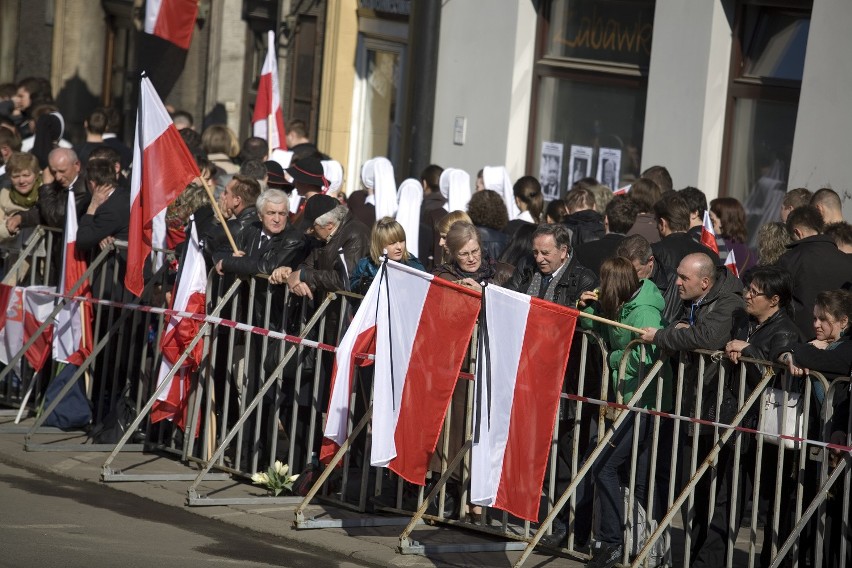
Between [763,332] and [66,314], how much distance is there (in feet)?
16.6

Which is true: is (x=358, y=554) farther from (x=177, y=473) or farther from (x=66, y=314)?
(x=66, y=314)

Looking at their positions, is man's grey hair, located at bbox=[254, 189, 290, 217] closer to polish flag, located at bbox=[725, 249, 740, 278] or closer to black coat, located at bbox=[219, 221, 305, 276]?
black coat, located at bbox=[219, 221, 305, 276]

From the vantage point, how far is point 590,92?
15.7 metres

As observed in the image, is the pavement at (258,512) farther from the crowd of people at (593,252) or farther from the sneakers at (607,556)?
the crowd of people at (593,252)

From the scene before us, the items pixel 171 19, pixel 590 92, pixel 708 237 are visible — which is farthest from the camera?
pixel 171 19

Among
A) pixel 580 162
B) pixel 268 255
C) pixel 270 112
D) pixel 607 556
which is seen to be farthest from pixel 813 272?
pixel 270 112

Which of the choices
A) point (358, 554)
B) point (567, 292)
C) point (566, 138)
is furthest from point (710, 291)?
point (566, 138)

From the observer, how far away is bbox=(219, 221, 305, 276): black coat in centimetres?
941

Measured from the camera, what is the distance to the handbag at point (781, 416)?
7246 mm

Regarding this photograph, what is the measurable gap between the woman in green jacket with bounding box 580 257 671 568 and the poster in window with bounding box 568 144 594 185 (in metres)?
7.66

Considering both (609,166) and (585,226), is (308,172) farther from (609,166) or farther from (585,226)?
(609,166)

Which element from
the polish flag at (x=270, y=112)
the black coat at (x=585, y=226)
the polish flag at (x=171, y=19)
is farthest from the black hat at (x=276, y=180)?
the polish flag at (x=171, y=19)

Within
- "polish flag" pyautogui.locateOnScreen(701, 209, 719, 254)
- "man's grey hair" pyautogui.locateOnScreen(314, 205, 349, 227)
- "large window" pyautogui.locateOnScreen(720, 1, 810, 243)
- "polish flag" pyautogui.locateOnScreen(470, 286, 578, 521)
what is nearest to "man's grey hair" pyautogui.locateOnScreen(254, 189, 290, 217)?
"man's grey hair" pyautogui.locateOnScreen(314, 205, 349, 227)

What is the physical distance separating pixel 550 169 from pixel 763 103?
112 inches
